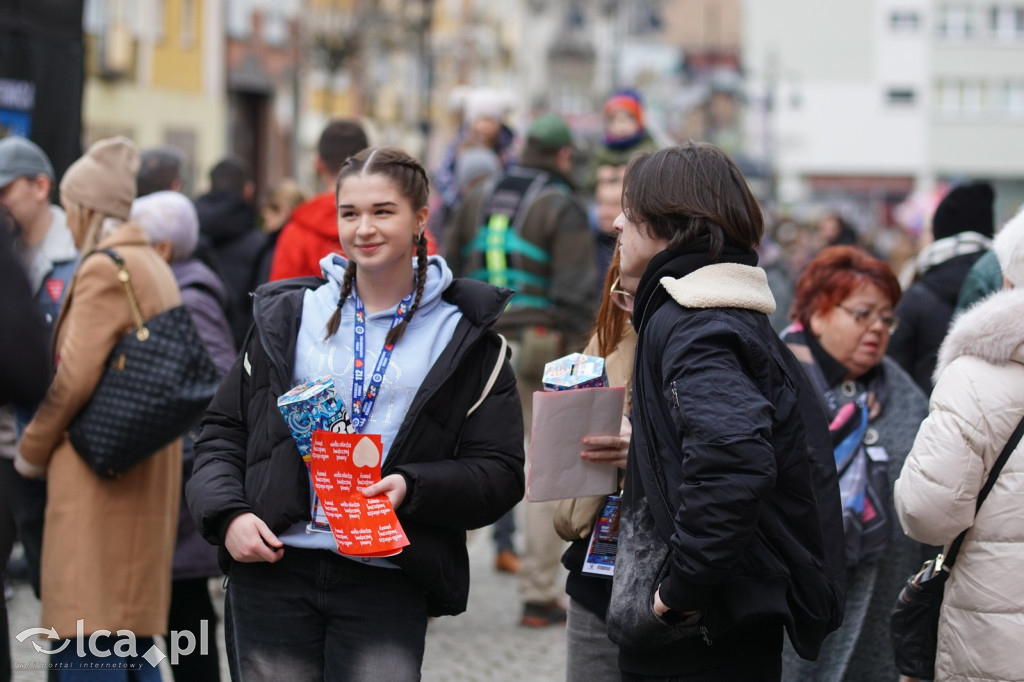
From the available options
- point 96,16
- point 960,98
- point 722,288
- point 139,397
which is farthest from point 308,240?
point 960,98

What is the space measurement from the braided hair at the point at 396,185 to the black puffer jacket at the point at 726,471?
25.7 inches

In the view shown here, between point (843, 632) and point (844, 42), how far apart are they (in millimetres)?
77072

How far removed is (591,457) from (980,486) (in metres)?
1.03

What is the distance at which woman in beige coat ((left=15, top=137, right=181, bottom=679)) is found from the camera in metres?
4.72

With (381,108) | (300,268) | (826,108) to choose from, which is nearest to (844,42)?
(826,108)

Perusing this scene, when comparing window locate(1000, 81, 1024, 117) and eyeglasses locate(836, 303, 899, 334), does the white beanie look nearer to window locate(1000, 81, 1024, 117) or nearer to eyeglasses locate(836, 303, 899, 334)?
eyeglasses locate(836, 303, 899, 334)

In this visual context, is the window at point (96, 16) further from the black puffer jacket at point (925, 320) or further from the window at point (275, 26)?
the black puffer jacket at point (925, 320)

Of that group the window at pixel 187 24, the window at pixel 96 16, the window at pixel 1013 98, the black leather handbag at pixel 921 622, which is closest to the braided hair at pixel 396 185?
the black leather handbag at pixel 921 622

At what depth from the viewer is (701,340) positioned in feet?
10.7

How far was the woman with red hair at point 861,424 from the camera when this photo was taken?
4.76 meters

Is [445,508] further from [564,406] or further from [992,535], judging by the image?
[992,535]

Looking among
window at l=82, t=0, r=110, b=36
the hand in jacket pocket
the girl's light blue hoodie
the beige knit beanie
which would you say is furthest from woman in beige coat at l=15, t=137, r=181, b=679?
window at l=82, t=0, r=110, b=36

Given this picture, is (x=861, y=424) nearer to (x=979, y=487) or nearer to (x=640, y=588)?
(x=979, y=487)

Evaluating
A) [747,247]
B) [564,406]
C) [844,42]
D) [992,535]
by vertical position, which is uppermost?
[844,42]
